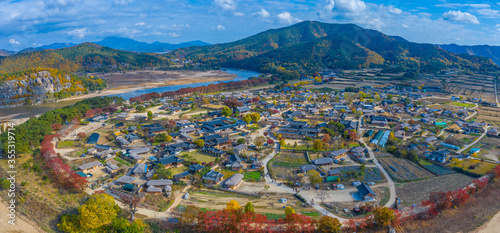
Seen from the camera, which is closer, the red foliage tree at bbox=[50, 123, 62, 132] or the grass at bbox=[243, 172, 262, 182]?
the grass at bbox=[243, 172, 262, 182]

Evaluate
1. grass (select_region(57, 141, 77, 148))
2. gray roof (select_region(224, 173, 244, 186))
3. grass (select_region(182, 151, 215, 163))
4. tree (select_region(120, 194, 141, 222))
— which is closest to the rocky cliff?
grass (select_region(57, 141, 77, 148))

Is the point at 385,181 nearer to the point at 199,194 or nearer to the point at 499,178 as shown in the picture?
the point at 499,178

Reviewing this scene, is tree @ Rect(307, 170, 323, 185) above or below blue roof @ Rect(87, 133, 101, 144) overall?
below

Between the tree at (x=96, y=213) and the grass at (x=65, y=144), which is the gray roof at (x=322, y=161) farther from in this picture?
the grass at (x=65, y=144)

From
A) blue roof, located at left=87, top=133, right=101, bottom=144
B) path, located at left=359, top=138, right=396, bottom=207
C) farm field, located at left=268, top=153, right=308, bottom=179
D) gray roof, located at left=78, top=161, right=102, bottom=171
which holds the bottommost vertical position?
path, located at left=359, top=138, right=396, bottom=207

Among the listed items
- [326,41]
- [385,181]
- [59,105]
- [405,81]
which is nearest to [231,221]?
[385,181]

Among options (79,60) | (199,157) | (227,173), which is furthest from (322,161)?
(79,60)

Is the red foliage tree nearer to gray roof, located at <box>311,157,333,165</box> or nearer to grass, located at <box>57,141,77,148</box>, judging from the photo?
grass, located at <box>57,141,77,148</box>
